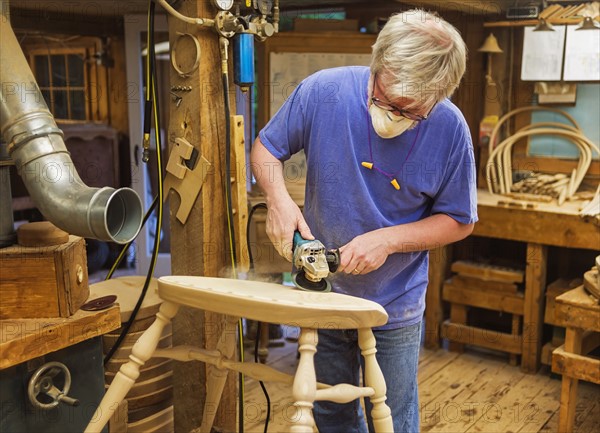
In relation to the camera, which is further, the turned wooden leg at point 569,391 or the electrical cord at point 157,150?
the turned wooden leg at point 569,391

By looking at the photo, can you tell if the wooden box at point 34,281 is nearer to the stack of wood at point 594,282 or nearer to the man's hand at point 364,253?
the man's hand at point 364,253

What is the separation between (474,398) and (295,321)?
7.35 ft

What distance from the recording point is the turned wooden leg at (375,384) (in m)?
1.61

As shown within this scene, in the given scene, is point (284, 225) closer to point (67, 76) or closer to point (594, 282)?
point (594, 282)

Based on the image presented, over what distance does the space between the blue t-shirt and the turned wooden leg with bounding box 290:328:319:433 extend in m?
0.43

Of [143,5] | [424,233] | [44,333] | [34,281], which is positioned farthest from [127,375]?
[143,5]

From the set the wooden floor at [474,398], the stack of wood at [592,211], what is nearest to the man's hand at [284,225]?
the wooden floor at [474,398]

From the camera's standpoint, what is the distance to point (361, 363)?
2.01 metres

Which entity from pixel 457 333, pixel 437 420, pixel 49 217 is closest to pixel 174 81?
pixel 49 217

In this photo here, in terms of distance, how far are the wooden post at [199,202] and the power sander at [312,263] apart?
0.57 metres

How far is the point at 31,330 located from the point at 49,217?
30cm

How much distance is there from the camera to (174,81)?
89.2 inches

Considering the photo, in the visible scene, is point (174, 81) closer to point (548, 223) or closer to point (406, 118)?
point (406, 118)

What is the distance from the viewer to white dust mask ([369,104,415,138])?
5.95 ft
